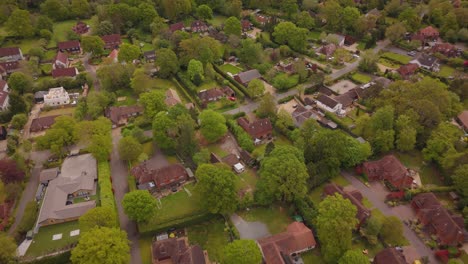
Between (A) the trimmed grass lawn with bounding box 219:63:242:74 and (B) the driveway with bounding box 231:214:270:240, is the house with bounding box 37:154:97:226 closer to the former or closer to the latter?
(B) the driveway with bounding box 231:214:270:240

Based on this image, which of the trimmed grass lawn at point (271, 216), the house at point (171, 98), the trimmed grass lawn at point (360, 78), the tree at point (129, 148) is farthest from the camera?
the trimmed grass lawn at point (360, 78)

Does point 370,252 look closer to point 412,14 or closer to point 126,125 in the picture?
point 126,125

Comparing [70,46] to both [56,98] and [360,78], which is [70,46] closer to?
[56,98]

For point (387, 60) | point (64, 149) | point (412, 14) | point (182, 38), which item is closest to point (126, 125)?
point (64, 149)

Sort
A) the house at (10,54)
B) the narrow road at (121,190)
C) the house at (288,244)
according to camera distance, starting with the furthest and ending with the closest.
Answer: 1. the house at (10,54)
2. the narrow road at (121,190)
3. the house at (288,244)

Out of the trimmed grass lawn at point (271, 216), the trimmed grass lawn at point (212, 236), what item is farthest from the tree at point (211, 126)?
the trimmed grass lawn at point (212, 236)

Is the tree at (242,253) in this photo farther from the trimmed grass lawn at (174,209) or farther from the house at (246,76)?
the house at (246,76)
